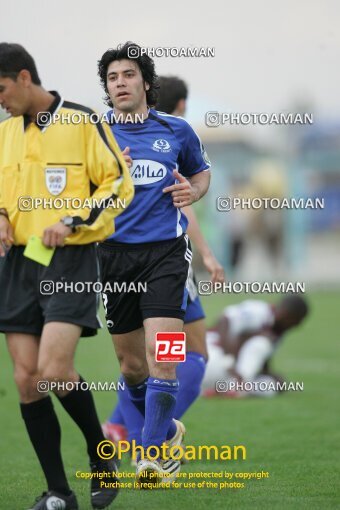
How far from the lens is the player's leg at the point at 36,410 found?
17.0 ft

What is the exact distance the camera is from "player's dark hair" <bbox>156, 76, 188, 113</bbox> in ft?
23.3

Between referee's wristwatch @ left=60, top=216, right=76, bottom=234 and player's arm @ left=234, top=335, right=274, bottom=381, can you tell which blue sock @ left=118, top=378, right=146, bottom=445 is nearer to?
referee's wristwatch @ left=60, top=216, right=76, bottom=234

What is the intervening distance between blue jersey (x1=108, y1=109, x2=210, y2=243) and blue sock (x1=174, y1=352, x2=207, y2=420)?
1140 mm

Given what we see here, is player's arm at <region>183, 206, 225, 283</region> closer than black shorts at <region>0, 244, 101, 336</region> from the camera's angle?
No

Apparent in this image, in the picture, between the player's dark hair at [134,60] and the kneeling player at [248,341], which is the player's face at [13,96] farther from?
the kneeling player at [248,341]

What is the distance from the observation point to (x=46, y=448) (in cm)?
523

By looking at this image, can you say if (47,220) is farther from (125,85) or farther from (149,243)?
(125,85)

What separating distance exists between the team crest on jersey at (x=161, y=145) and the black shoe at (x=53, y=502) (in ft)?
6.06

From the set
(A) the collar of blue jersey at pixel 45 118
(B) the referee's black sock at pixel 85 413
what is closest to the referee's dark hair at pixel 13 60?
(A) the collar of blue jersey at pixel 45 118

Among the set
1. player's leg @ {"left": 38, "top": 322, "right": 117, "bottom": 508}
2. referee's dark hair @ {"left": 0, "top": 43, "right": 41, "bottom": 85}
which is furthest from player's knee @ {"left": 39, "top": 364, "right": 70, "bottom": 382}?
referee's dark hair @ {"left": 0, "top": 43, "right": 41, "bottom": 85}

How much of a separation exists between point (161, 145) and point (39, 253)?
3.69 ft

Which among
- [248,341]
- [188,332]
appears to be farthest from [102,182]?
[248,341]

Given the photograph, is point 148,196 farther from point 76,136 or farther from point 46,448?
point 46,448

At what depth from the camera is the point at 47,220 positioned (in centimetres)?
515
